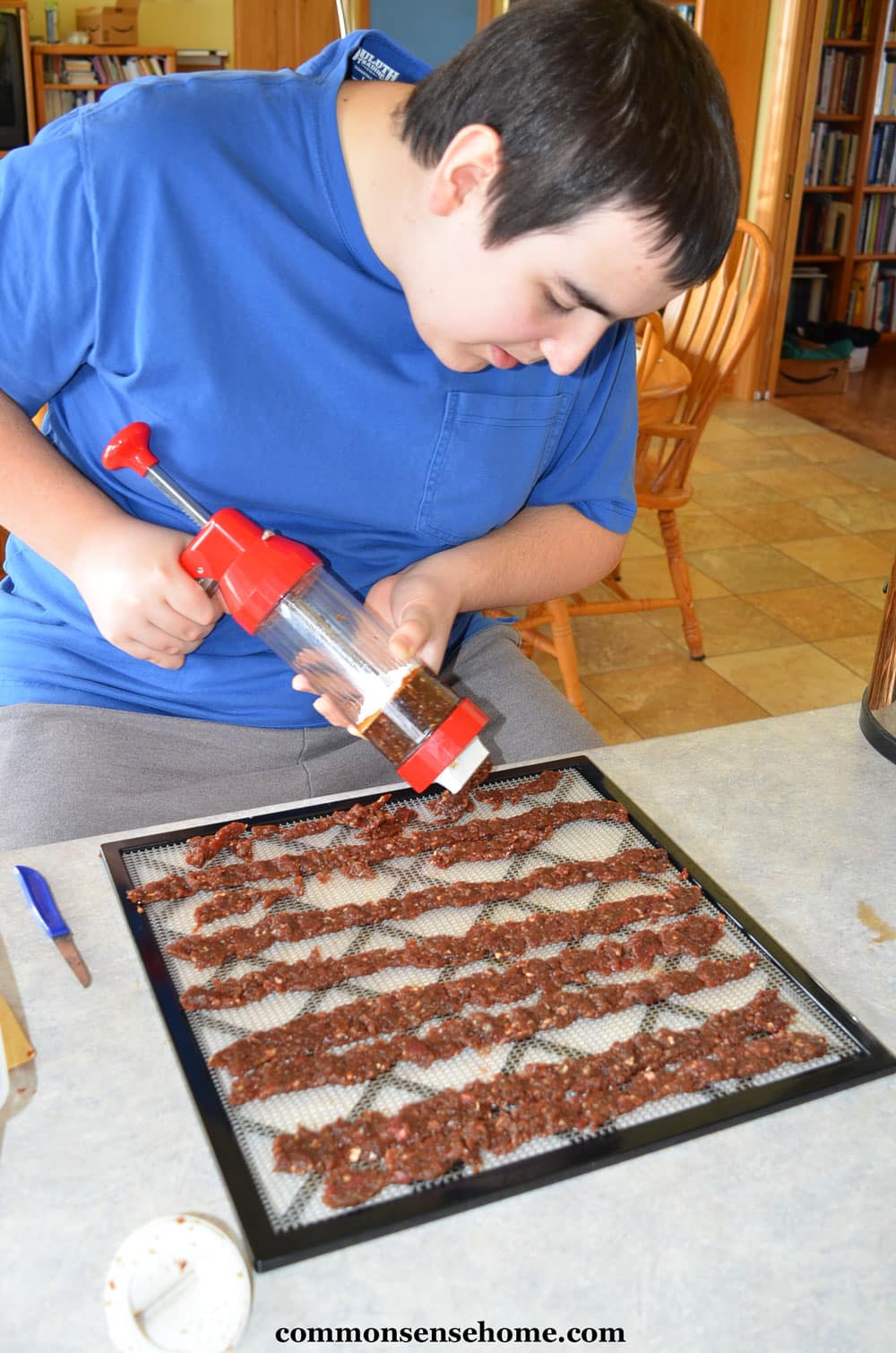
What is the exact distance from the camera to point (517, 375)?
3.40 feet

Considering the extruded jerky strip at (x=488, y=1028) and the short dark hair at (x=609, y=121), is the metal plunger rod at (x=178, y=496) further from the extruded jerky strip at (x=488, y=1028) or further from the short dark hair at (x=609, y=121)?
the extruded jerky strip at (x=488, y=1028)

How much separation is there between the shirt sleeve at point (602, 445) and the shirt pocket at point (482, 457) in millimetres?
48

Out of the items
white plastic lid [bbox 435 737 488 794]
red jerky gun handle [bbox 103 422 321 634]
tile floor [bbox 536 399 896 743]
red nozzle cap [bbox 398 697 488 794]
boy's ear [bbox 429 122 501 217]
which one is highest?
boy's ear [bbox 429 122 501 217]

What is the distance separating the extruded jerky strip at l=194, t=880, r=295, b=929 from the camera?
0.80m

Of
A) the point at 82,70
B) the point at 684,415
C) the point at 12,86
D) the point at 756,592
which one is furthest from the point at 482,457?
the point at 82,70

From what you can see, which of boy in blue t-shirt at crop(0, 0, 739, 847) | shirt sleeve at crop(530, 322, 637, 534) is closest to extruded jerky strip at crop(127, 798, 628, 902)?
boy in blue t-shirt at crop(0, 0, 739, 847)

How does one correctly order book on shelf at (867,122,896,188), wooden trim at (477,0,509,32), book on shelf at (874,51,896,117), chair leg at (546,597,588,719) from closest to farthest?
1. chair leg at (546,597,588,719)
2. wooden trim at (477,0,509,32)
3. book on shelf at (874,51,896,117)
4. book on shelf at (867,122,896,188)

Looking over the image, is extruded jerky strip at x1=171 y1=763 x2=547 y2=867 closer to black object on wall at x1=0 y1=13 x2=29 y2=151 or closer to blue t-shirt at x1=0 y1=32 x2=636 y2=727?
blue t-shirt at x1=0 y1=32 x2=636 y2=727

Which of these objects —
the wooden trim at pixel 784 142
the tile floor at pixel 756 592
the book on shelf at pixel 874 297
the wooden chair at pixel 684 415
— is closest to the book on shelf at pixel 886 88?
the book on shelf at pixel 874 297

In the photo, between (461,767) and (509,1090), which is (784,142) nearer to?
(461,767)

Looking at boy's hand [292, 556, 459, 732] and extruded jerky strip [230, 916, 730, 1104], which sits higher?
boy's hand [292, 556, 459, 732]

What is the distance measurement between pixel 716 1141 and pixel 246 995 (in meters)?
0.29

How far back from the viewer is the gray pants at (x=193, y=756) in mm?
961

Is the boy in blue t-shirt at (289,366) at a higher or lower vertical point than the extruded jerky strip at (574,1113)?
higher
